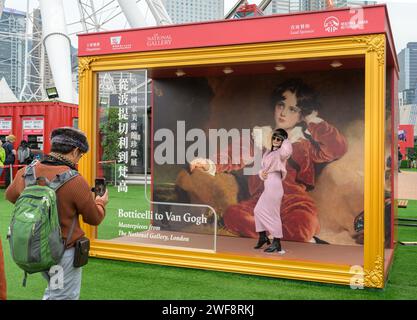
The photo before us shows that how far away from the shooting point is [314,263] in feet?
16.0

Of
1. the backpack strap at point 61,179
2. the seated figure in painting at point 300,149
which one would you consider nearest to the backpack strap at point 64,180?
the backpack strap at point 61,179

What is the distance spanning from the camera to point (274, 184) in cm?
585

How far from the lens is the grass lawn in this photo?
444 cm

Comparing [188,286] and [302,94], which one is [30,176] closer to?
[188,286]

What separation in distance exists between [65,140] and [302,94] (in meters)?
4.41

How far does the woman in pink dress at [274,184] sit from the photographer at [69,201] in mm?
3223

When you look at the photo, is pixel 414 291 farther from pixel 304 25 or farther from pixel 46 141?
pixel 46 141

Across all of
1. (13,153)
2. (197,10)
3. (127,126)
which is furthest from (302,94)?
(197,10)

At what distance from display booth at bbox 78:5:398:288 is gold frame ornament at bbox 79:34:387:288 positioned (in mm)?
12

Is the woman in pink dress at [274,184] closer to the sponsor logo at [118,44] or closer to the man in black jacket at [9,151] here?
the sponsor logo at [118,44]

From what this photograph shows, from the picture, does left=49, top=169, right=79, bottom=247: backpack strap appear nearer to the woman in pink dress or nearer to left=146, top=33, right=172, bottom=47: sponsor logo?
left=146, top=33, right=172, bottom=47: sponsor logo
